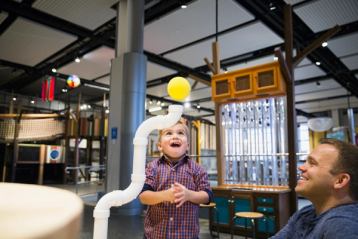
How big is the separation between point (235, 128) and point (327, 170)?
4.01m

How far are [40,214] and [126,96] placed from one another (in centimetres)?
585

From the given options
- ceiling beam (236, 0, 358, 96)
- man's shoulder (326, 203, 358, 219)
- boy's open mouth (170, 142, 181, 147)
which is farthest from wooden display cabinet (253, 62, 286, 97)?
man's shoulder (326, 203, 358, 219)

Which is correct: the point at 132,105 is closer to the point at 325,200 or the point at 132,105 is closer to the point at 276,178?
the point at 276,178

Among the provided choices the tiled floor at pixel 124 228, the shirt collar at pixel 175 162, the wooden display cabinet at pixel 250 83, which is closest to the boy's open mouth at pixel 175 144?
the shirt collar at pixel 175 162

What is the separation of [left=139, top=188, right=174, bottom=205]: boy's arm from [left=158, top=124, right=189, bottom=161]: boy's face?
0.26 m

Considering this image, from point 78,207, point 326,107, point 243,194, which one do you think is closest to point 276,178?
point 243,194

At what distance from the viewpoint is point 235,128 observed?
17.0 feet

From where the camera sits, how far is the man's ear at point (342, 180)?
3.83 ft

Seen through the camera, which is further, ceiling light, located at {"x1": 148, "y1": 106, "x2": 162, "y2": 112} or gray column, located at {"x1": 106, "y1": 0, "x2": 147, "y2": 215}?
ceiling light, located at {"x1": 148, "y1": 106, "x2": 162, "y2": 112}

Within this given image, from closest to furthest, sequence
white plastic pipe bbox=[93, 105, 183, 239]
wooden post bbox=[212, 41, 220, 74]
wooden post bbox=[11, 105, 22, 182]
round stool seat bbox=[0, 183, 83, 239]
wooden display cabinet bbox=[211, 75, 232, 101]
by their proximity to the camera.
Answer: round stool seat bbox=[0, 183, 83, 239] → white plastic pipe bbox=[93, 105, 183, 239] → wooden display cabinet bbox=[211, 75, 232, 101] → wooden post bbox=[212, 41, 220, 74] → wooden post bbox=[11, 105, 22, 182]

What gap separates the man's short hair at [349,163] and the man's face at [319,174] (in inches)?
0.7

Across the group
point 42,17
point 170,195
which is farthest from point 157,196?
point 42,17

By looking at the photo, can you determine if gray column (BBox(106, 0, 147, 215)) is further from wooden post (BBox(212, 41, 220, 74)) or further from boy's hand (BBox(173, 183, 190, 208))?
boy's hand (BBox(173, 183, 190, 208))

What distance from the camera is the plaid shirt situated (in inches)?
61.8
